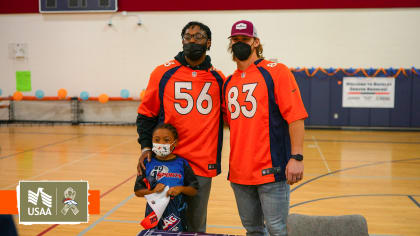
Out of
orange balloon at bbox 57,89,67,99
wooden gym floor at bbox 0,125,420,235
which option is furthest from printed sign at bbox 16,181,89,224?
orange balloon at bbox 57,89,67,99

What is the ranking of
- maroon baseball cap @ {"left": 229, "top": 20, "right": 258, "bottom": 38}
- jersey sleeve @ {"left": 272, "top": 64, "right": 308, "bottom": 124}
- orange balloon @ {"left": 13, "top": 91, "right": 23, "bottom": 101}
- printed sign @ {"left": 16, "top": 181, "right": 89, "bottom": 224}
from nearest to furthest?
jersey sleeve @ {"left": 272, "top": 64, "right": 308, "bottom": 124}
maroon baseball cap @ {"left": 229, "top": 20, "right": 258, "bottom": 38}
printed sign @ {"left": 16, "top": 181, "right": 89, "bottom": 224}
orange balloon @ {"left": 13, "top": 91, "right": 23, "bottom": 101}

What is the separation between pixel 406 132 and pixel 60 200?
932cm

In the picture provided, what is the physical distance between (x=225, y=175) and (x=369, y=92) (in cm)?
631

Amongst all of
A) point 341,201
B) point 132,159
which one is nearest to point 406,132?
point 341,201

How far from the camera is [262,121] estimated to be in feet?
6.73

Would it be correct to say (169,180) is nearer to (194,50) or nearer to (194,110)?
(194,110)

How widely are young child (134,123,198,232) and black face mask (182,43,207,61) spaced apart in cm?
47

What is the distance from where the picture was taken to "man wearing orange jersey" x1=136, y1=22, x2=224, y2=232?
2.28 metres

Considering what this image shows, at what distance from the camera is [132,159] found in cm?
644

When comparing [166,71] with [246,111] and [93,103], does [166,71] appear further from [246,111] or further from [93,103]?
[93,103]

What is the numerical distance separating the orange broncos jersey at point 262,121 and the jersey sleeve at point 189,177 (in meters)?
0.28

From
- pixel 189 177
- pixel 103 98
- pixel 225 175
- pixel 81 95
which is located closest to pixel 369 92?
pixel 225 175

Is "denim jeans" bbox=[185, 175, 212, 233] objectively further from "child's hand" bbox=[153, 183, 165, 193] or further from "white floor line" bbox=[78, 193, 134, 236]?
"white floor line" bbox=[78, 193, 134, 236]

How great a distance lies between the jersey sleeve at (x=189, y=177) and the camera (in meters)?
2.23
